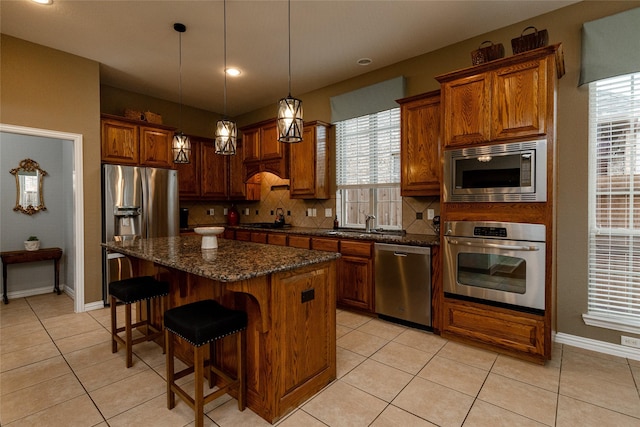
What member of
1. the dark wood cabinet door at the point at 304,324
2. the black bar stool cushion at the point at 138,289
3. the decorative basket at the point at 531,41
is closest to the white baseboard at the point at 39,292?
the black bar stool cushion at the point at 138,289

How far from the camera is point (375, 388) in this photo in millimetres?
2111

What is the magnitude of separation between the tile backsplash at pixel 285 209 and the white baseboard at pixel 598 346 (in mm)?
1506

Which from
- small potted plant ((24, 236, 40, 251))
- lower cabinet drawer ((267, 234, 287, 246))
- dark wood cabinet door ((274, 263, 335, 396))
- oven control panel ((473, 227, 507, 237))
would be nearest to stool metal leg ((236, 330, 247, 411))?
dark wood cabinet door ((274, 263, 335, 396))

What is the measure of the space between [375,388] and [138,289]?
1927mm

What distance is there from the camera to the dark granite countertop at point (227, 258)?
1.60 meters

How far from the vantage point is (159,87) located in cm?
456

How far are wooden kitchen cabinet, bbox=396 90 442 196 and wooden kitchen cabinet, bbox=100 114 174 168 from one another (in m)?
3.39

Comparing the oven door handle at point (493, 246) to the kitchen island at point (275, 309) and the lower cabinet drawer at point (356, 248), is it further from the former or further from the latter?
the kitchen island at point (275, 309)

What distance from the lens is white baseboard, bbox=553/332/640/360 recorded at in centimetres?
247

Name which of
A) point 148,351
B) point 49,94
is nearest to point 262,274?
point 148,351

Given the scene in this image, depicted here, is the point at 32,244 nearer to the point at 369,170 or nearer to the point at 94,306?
the point at 94,306

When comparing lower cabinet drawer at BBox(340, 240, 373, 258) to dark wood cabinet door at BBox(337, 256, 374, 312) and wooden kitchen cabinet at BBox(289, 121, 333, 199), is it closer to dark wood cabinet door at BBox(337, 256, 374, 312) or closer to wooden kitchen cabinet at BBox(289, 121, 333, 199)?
dark wood cabinet door at BBox(337, 256, 374, 312)

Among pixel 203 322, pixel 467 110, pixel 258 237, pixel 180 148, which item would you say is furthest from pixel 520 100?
pixel 258 237

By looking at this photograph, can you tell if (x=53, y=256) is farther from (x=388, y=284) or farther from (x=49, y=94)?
(x=388, y=284)
